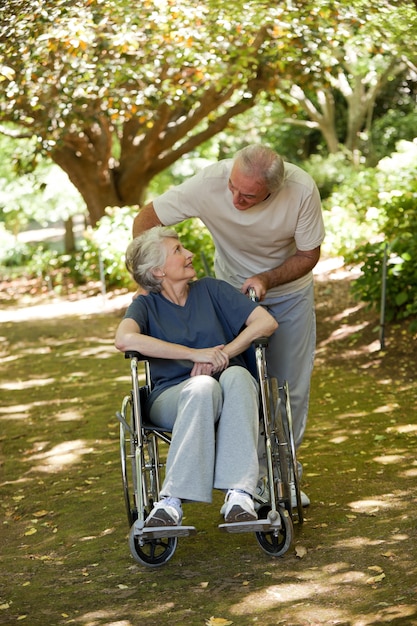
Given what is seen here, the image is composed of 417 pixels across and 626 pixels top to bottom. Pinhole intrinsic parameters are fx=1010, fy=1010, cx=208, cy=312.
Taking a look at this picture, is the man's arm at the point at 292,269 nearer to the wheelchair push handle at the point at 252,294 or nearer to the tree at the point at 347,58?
the wheelchair push handle at the point at 252,294

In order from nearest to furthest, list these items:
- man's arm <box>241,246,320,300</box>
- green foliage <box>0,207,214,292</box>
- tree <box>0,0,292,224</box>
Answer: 1. man's arm <box>241,246,320,300</box>
2. tree <box>0,0,292,224</box>
3. green foliage <box>0,207,214,292</box>

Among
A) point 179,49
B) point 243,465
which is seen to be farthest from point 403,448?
point 179,49

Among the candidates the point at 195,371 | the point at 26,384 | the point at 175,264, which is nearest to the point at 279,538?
the point at 195,371

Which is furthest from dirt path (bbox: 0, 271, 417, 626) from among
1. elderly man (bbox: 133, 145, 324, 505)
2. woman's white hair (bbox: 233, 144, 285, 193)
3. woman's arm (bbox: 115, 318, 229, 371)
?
woman's white hair (bbox: 233, 144, 285, 193)

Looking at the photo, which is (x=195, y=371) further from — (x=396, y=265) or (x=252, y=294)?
(x=396, y=265)

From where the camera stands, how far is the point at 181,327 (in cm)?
393

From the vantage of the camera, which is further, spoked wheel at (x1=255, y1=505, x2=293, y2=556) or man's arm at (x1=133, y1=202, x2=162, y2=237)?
man's arm at (x1=133, y1=202, x2=162, y2=237)

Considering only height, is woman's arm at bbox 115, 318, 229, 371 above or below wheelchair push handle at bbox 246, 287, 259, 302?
below

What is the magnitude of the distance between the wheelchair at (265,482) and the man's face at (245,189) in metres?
0.61

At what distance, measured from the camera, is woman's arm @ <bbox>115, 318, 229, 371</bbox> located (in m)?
3.72

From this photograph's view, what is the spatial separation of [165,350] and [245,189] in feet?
2.31

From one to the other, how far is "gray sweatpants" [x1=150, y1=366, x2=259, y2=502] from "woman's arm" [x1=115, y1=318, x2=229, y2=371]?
5.0 inches

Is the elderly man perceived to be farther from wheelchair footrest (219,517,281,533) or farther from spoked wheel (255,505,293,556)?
wheelchair footrest (219,517,281,533)

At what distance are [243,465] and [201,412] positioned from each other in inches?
9.2
